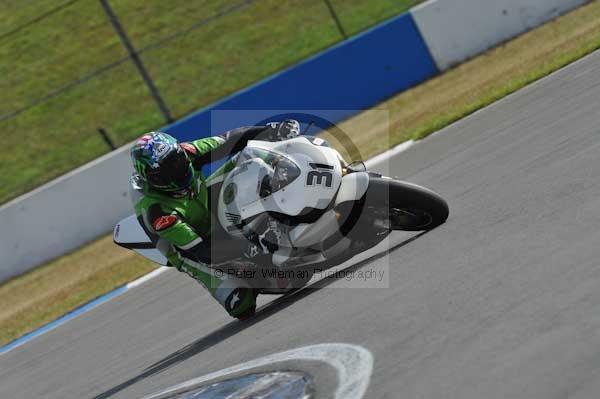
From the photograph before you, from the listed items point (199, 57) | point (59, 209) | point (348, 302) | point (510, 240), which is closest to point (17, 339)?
point (59, 209)

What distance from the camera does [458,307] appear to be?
205 inches

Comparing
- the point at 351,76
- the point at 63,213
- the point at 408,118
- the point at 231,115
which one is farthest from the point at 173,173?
the point at 351,76

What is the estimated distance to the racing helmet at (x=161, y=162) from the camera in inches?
289

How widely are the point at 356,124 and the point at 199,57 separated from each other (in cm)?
570

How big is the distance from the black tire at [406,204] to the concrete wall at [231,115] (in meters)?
9.26

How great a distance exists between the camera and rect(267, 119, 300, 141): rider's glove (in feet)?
23.9

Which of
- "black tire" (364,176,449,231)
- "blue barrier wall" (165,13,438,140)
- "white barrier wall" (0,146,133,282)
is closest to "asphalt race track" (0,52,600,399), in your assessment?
"black tire" (364,176,449,231)

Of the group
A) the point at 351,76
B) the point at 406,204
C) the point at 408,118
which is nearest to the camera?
the point at 406,204

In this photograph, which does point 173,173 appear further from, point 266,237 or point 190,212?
point 266,237

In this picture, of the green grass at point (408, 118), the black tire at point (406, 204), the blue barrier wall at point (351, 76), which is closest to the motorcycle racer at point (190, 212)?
the black tire at point (406, 204)

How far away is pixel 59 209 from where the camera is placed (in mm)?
16125

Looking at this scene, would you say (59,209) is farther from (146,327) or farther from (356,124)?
(146,327)

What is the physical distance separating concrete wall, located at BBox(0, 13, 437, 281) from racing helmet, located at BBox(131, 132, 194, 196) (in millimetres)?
8923

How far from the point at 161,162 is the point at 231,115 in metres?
9.64
